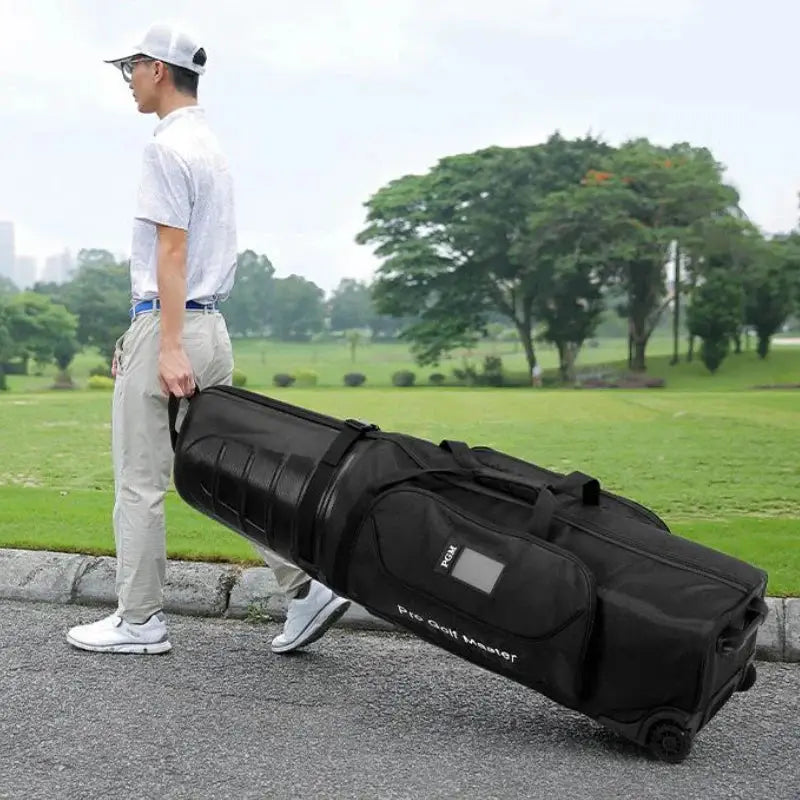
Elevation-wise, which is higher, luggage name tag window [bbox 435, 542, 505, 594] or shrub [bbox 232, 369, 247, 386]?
shrub [bbox 232, 369, 247, 386]

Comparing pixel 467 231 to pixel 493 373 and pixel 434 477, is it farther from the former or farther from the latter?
pixel 434 477

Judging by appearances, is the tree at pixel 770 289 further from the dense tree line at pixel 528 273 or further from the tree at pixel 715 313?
the tree at pixel 715 313

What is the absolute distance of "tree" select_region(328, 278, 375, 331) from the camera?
1132 centimetres

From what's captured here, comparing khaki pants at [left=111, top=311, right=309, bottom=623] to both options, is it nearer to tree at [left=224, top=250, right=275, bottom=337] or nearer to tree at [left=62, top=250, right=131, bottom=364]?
tree at [left=224, top=250, right=275, bottom=337]

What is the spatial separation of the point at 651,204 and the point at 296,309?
3.92m

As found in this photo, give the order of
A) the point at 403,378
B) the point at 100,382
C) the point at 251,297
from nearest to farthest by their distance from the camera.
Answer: the point at 251,297
the point at 403,378
the point at 100,382

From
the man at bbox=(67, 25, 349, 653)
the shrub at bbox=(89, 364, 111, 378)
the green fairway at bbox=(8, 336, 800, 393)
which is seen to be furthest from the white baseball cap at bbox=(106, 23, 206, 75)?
the shrub at bbox=(89, 364, 111, 378)

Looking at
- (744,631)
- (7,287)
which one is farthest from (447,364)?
(744,631)

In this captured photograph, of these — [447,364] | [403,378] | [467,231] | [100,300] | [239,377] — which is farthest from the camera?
[467,231]

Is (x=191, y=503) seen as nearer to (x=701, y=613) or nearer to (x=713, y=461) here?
(x=701, y=613)

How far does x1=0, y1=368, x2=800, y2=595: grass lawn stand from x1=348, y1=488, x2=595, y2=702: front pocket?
4.71 feet

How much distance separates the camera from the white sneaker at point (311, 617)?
3182 millimetres

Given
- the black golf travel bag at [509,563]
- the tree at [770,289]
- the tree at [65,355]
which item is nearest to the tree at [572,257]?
the tree at [770,289]

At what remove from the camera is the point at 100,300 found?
495 inches
